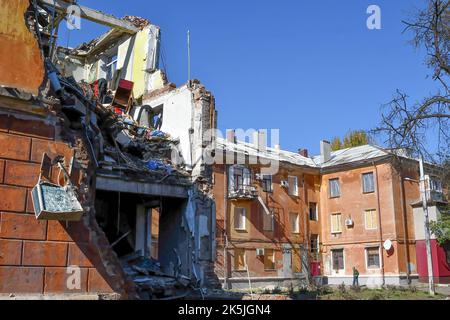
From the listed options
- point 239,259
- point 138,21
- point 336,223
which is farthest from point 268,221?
point 138,21

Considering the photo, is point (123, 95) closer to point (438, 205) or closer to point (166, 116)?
point (166, 116)

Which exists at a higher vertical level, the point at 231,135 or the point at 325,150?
the point at 231,135

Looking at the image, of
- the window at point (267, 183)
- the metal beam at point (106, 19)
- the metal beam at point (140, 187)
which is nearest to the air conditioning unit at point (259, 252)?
the window at point (267, 183)

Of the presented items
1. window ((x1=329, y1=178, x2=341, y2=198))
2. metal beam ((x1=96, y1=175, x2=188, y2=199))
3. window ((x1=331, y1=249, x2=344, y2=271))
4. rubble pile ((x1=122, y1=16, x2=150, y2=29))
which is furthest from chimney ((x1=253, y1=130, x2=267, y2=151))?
metal beam ((x1=96, y1=175, x2=188, y2=199))

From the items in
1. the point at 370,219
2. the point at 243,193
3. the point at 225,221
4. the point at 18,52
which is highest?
the point at 243,193

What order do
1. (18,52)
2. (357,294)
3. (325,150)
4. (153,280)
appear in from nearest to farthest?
(18,52) < (153,280) < (357,294) < (325,150)

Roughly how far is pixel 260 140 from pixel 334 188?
272 inches

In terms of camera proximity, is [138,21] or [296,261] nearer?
[138,21]

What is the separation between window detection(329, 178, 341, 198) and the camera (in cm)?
3747

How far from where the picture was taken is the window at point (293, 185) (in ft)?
118

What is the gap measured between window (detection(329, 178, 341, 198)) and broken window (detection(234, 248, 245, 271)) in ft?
33.1

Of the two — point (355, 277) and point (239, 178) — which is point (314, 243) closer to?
point (355, 277)

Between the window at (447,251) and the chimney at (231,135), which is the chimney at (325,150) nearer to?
the chimney at (231,135)

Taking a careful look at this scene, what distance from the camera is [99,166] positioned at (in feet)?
47.1
